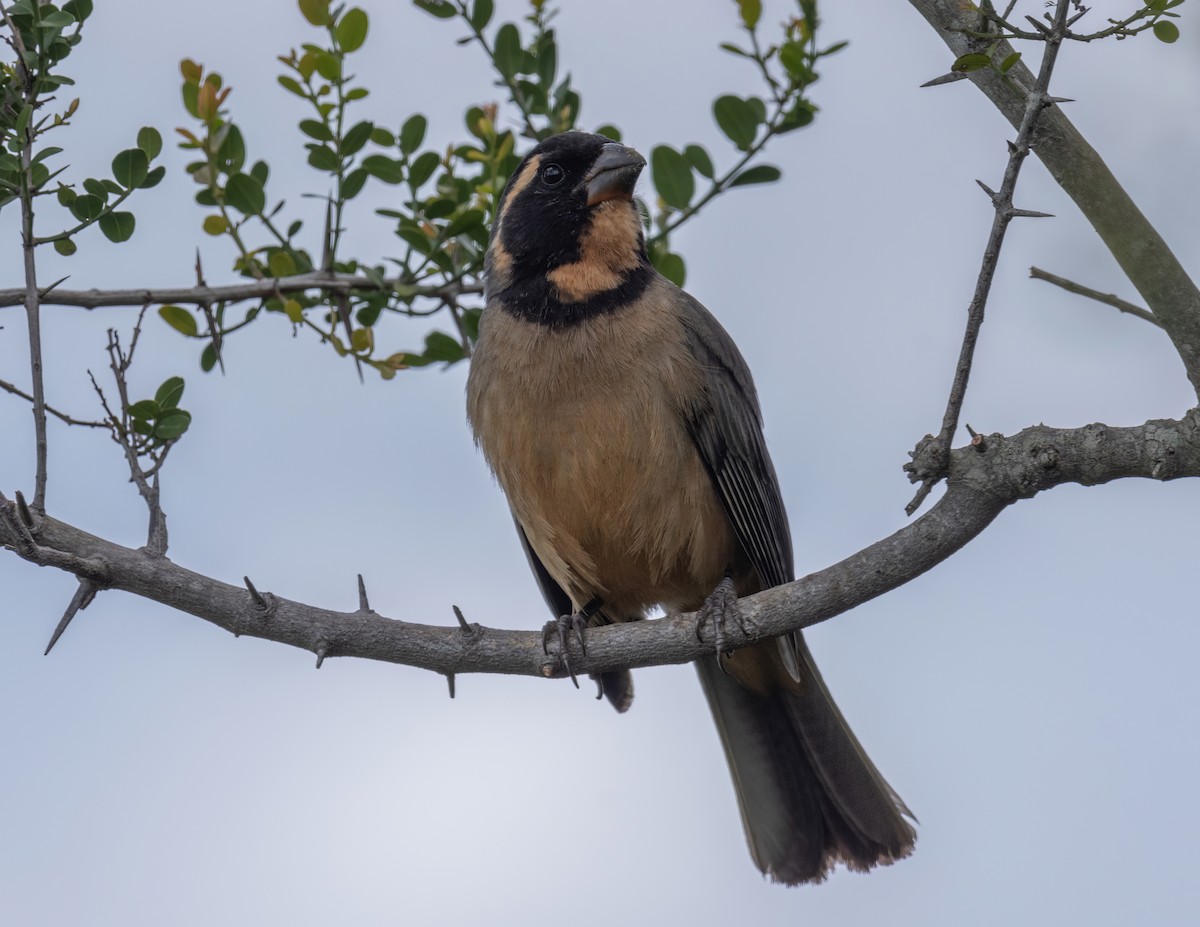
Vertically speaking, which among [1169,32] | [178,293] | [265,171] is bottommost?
[1169,32]

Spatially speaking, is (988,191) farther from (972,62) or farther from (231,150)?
(231,150)

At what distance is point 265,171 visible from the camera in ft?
16.0

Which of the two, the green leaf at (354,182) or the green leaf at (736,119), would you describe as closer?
the green leaf at (354,182)

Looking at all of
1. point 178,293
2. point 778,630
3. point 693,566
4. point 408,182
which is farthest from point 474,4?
point 778,630

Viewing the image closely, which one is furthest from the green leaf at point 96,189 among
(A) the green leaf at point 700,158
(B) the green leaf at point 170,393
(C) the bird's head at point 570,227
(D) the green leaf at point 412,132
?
(A) the green leaf at point 700,158

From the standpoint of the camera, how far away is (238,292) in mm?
4902

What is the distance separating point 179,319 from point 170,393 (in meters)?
0.48

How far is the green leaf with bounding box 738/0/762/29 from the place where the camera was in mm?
4980

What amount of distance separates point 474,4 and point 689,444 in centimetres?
180

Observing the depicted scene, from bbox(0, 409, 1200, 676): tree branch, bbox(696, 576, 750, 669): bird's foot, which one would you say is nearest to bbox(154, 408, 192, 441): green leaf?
bbox(0, 409, 1200, 676): tree branch

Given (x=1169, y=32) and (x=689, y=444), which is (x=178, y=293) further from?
(x=1169, y=32)

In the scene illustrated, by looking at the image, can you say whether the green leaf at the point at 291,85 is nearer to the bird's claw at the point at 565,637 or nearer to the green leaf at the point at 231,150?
the green leaf at the point at 231,150

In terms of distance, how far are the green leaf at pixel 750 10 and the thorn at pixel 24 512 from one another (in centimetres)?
293

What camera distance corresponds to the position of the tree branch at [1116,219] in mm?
3373
